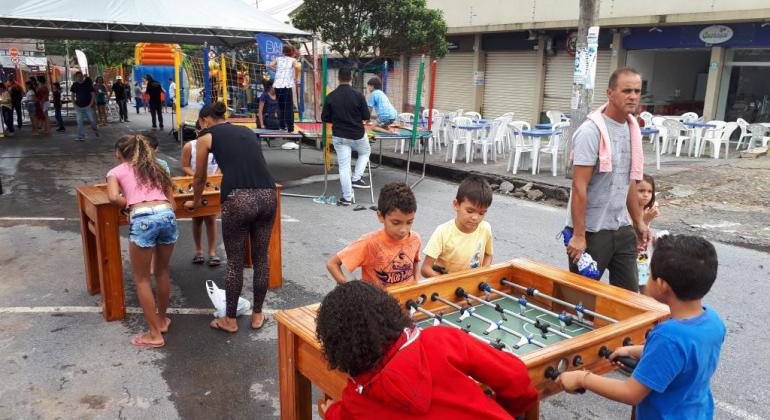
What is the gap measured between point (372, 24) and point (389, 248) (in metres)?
14.1

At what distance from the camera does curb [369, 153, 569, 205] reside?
9.69 meters

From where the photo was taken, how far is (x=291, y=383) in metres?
2.53

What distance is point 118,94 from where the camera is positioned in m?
22.0

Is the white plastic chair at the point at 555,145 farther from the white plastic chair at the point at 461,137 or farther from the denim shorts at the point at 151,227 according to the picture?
the denim shorts at the point at 151,227

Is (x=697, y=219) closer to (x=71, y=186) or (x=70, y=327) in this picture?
(x=70, y=327)

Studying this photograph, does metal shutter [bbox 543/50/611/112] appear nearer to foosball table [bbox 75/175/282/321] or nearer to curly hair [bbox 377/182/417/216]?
foosball table [bbox 75/175/282/321]

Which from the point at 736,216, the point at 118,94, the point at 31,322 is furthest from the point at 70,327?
the point at 118,94

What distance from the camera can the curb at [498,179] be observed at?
969 cm

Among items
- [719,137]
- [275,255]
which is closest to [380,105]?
[275,255]

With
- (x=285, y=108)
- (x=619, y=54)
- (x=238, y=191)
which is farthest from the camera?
(x=619, y=54)

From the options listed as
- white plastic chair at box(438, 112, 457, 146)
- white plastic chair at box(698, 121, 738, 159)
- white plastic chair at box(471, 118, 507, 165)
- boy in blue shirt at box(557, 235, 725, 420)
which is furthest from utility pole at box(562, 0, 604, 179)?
boy in blue shirt at box(557, 235, 725, 420)

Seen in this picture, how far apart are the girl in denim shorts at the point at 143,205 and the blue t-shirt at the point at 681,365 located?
3174 mm

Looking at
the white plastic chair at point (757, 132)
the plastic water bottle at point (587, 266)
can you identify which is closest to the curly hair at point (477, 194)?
the plastic water bottle at point (587, 266)

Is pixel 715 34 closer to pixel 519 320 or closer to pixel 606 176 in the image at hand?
pixel 606 176
